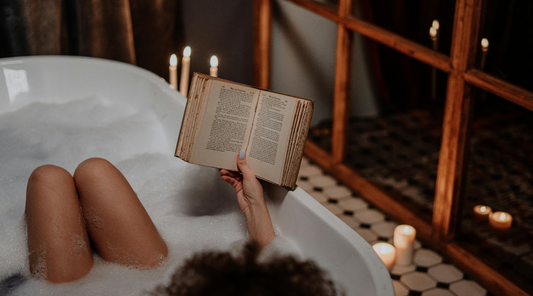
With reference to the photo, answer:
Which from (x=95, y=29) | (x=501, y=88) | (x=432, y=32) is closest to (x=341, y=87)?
(x=432, y=32)

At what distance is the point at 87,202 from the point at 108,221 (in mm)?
70

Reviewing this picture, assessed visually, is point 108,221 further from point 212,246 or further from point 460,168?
point 460,168

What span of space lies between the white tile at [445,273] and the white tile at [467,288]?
2 centimetres

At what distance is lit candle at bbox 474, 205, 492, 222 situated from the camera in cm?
170

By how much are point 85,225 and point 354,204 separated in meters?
1.08

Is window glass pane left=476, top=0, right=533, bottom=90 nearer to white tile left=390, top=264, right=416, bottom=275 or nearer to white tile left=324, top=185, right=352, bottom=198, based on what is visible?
white tile left=390, top=264, right=416, bottom=275

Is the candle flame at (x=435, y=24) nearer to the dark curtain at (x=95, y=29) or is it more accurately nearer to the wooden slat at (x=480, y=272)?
the wooden slat at (x=480, y=272)

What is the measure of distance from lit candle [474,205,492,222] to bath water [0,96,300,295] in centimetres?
82

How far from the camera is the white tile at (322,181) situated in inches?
81.2

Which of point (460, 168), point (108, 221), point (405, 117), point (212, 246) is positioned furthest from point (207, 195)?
point (405, 117)

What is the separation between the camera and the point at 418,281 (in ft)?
4.97

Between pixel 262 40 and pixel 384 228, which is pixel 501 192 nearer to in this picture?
pixel 384 228

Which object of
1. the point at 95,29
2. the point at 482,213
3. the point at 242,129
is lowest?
the point at 482,213

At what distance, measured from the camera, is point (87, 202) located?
1125 millimetres
